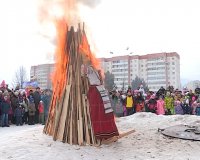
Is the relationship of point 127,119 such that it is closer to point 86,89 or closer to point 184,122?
point 184,122

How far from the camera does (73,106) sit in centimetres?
895

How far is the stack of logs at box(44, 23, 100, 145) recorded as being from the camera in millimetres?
8797

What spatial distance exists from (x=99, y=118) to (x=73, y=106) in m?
0.75

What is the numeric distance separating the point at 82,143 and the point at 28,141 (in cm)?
138

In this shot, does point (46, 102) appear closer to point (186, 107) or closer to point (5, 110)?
point (5, 110)

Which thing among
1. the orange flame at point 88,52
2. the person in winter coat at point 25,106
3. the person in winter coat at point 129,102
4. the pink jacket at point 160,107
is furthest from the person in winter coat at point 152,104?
the orange flame at point 88,52

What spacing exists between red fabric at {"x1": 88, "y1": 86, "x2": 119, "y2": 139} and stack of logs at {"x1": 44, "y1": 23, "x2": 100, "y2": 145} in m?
0.11


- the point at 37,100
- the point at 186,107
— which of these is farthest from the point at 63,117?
the point at 186,107

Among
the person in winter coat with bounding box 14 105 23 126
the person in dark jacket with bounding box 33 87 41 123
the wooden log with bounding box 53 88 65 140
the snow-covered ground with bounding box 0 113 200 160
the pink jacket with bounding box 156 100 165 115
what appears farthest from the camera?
the person in dark jacket with bounding box 33 87 41 123

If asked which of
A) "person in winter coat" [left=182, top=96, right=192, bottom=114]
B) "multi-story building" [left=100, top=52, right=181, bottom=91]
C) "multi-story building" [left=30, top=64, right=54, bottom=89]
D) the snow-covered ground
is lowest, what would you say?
the snow-covered ground

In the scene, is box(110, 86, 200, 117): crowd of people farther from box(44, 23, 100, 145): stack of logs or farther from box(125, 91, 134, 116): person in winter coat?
box(44, 23, 100, 145): stack of logs

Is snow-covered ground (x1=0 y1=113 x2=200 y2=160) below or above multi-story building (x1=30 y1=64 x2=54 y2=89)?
below

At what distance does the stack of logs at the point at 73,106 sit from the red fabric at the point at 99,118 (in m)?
0.11

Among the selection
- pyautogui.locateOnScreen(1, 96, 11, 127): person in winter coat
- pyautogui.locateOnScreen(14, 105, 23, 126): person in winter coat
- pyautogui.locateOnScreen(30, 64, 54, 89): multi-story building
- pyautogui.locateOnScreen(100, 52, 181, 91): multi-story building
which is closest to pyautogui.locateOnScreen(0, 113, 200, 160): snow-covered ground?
pyautogui.locateOnScreen(30, 64, 54, 89): multi-story building
